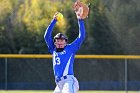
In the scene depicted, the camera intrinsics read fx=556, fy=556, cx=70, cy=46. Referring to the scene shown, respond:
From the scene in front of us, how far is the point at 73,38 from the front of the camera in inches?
872

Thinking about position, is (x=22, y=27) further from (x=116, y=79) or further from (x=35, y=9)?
(x=116, y=79)

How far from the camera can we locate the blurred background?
59.5ft

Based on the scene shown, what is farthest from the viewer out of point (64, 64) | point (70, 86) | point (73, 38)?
point (73, 38)

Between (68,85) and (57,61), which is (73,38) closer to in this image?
(57,61)

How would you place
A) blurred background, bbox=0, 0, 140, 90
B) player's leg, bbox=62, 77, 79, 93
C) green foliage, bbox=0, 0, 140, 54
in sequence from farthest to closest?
green foliage, bbox=0, 0, 140, 54 < blurred background, bbox=0, 0, 140, 90 < player's leg, bbox=62, 77, 79, 93

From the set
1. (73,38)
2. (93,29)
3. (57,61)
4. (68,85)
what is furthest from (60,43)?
(93,29)

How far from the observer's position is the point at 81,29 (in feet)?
25.5

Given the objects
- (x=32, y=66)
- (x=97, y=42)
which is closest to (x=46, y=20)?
(x=97, y=42)

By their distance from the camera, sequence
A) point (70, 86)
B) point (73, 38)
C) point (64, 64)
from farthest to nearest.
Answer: point (73, 38) < point (64, 64) < point (70, 86)

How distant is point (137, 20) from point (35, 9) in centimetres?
467

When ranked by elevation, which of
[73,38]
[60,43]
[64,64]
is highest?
[60,43]

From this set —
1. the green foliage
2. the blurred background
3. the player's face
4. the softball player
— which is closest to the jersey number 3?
the softball player

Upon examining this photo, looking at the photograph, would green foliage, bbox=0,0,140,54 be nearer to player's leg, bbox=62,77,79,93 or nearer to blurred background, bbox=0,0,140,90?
blurred background, bbox=0,0,140,90

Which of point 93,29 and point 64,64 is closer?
point 64,64
